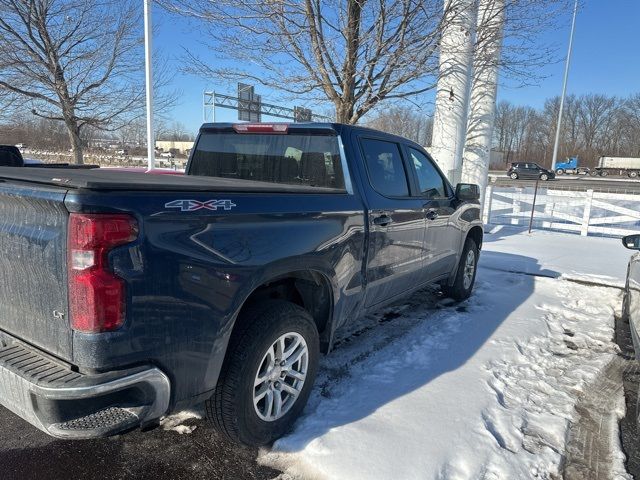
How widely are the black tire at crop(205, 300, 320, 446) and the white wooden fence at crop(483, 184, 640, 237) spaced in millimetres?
11766

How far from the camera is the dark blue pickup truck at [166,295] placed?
1.91m

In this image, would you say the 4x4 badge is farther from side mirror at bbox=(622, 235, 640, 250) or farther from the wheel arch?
side mirror at bbox=(622, 235, 640, 250)

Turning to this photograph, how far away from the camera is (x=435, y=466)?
2.59 metres

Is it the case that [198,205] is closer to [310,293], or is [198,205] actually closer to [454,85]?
[310,293]

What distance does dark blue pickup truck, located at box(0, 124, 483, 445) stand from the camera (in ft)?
6.27

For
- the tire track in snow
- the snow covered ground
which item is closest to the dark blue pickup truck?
the snow covered ground

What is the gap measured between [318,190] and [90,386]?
1.77 meters

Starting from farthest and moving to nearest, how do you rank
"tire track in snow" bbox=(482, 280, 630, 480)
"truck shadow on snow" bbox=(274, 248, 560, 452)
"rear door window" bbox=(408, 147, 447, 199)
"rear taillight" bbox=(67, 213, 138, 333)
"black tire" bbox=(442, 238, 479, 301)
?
"black tire" bbox=(442, 238, 479, 301) → "rear door window" bbox=(408, 147, 447, 199) → "truck shadow on snow" bbox=(274, 248, 560, 452) → "tire track in snow" bbox=(482, 280, 630, 480) → "rear taillight" bbox=(67, 213, 138, 333)

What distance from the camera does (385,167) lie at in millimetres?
3986

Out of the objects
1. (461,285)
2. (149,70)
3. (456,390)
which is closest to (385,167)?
(456,390)

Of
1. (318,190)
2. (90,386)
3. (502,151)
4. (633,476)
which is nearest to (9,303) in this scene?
(90,386)

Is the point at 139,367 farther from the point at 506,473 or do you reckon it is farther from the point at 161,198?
the point at 506,473

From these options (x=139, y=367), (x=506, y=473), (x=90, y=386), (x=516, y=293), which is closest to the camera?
(x=90, y=386)

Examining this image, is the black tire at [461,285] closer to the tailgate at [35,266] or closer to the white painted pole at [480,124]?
the tailgate at [35,266]
